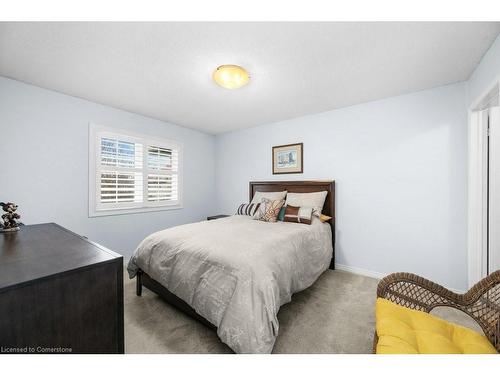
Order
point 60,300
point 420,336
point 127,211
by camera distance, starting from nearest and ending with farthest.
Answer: point 60,300, point 420,336, point 127,211

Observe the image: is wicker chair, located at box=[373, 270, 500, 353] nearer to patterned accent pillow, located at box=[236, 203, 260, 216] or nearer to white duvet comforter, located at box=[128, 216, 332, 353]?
white duvet comforter, located at box=[128, 216, 332, 353]

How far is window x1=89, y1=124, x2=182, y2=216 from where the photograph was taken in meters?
2.85

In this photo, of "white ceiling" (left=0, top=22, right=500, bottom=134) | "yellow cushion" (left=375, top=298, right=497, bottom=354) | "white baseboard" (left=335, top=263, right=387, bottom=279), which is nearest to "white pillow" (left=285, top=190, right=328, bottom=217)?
"white baseboard" (left=335, top=263, right=387, bottom=279)

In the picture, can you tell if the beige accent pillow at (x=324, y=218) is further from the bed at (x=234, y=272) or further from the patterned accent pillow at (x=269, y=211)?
the patterned accent pillow at (x=269, y=211)

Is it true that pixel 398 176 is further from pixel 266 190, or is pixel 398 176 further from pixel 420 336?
pixel 420 336

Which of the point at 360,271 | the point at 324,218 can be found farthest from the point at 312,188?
the point at 360,271

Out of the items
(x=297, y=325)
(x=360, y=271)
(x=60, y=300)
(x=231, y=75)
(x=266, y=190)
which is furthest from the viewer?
(x=266, y=190)

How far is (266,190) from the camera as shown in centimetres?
369

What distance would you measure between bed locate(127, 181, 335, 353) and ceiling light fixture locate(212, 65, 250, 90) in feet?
4.77

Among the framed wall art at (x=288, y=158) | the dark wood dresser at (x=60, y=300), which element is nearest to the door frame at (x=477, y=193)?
the framed wall art at (x=288, y=158)

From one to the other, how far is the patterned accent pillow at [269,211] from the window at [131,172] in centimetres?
168

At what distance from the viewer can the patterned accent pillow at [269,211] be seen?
2.84m

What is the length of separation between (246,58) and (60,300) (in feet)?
Answer: 6.59
